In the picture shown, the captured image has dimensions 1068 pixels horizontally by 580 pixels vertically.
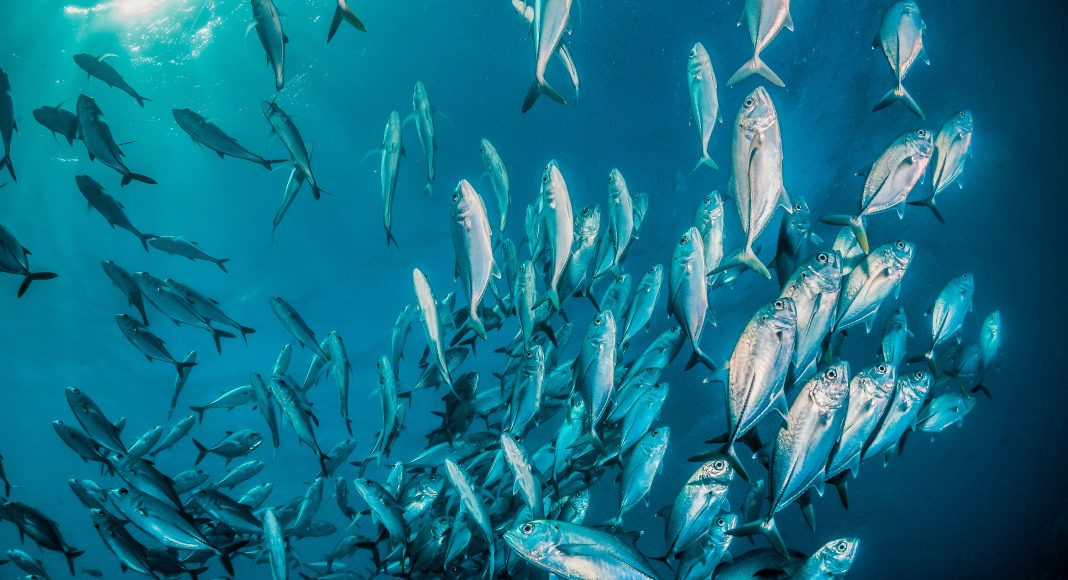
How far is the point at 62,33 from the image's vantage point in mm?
9266

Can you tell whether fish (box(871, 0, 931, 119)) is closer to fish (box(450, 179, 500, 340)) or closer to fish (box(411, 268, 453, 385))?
fish (box(450, 179, 500, 340))

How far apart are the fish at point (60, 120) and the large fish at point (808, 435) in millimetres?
5461

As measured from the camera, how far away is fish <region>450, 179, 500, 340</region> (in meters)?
2.31

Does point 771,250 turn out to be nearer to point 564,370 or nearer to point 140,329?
point 564,370

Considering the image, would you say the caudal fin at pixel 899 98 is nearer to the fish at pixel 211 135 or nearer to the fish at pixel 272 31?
the fish at pixel 272 31

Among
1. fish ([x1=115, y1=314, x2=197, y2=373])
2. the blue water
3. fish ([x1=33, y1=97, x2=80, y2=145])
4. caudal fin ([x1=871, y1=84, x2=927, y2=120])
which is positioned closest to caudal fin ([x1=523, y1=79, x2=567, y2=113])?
caudal fin ([x1=871, y1=84, x2=927, y2=120])

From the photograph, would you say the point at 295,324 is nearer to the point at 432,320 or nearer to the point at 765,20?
the point at 432,320

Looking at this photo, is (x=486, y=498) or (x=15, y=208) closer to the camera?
(x=486, y=498)

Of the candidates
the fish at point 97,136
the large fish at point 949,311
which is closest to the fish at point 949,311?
the large fish at point 949,311

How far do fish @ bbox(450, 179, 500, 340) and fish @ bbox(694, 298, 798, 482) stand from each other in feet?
3.83

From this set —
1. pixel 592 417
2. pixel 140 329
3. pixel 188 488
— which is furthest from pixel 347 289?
pixel 592 417

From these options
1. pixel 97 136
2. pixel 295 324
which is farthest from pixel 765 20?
pixel 97 136

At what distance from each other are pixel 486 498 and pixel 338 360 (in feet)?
5.69

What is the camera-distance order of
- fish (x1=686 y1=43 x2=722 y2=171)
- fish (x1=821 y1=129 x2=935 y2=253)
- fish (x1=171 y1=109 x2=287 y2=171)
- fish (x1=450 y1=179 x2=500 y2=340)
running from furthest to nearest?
fish (x1=171 y1=109 x2=287 y2=171) < fish (x1=686 y1=43 x2=722 y2=171) < fish (x1=821 y1=129 x2=935 y2=253) < fish (x1=450 y1=179 x2=500 y2=340)
